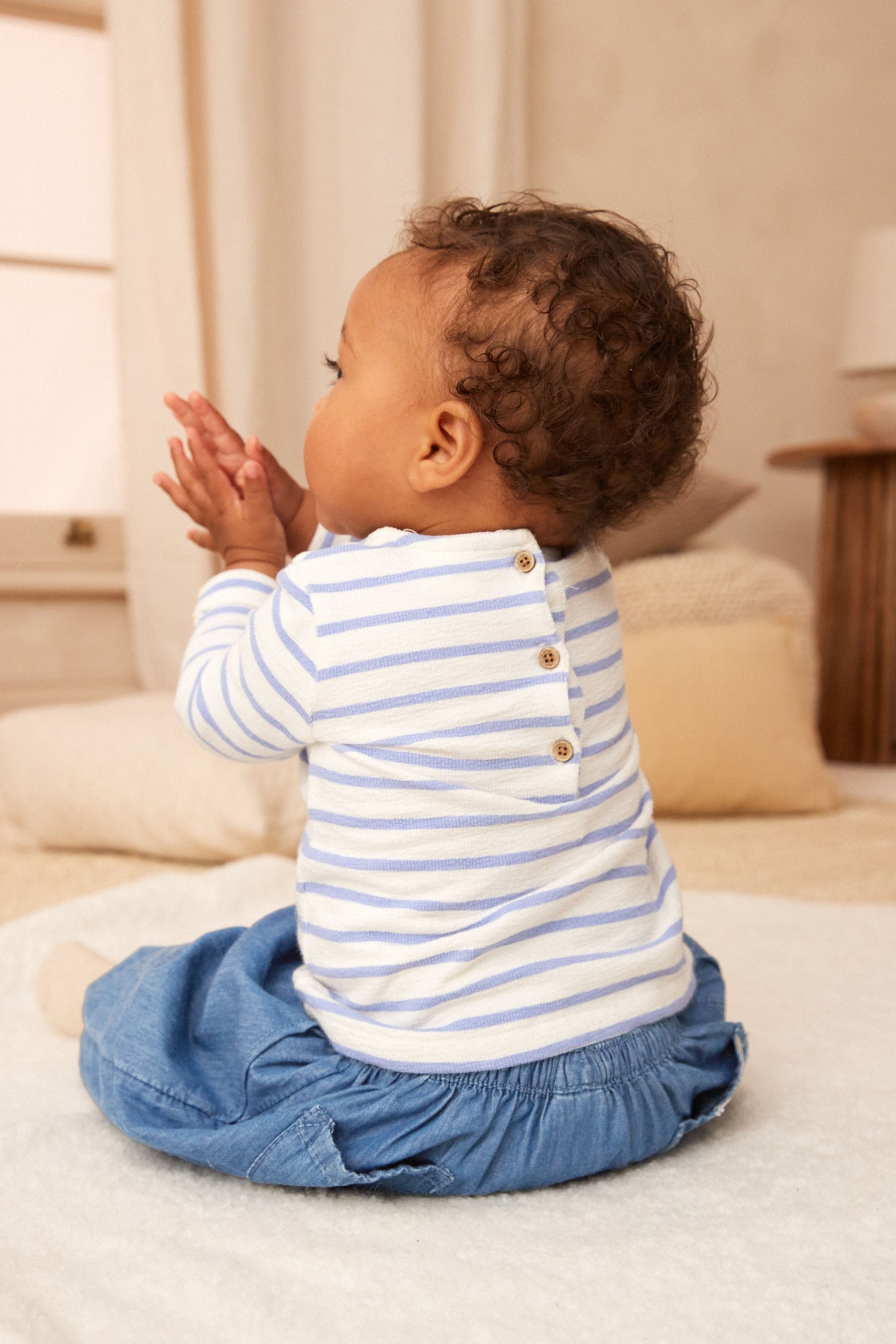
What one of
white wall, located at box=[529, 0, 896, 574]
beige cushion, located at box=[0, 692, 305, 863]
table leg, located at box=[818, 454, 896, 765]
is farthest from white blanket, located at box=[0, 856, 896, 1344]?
white wall, located at box=[529, 0, 896, 574]

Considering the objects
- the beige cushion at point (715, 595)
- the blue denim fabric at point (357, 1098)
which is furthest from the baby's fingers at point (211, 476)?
the beige cushion at point (715, 595)

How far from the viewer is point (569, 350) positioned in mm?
646

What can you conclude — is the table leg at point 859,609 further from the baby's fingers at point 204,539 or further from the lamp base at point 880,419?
the baby's fingers at point 204,539

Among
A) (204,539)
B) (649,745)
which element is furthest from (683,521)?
(204,539)

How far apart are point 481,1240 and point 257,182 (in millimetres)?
1872

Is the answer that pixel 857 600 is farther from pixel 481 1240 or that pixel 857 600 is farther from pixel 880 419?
pixel 481 1240

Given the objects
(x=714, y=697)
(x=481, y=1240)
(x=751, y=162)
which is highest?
(x=751, y=162)

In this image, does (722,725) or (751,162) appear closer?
(722,725)

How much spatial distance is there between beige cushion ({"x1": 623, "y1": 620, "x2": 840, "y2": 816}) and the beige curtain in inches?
30.1

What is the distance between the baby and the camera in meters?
0.66

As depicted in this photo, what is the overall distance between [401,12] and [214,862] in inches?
61.7

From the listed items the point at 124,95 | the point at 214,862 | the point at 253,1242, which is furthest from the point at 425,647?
the point at 124,95

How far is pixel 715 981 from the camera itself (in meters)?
0.84

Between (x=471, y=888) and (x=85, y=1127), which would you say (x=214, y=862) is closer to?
(x=85, y=1127)
